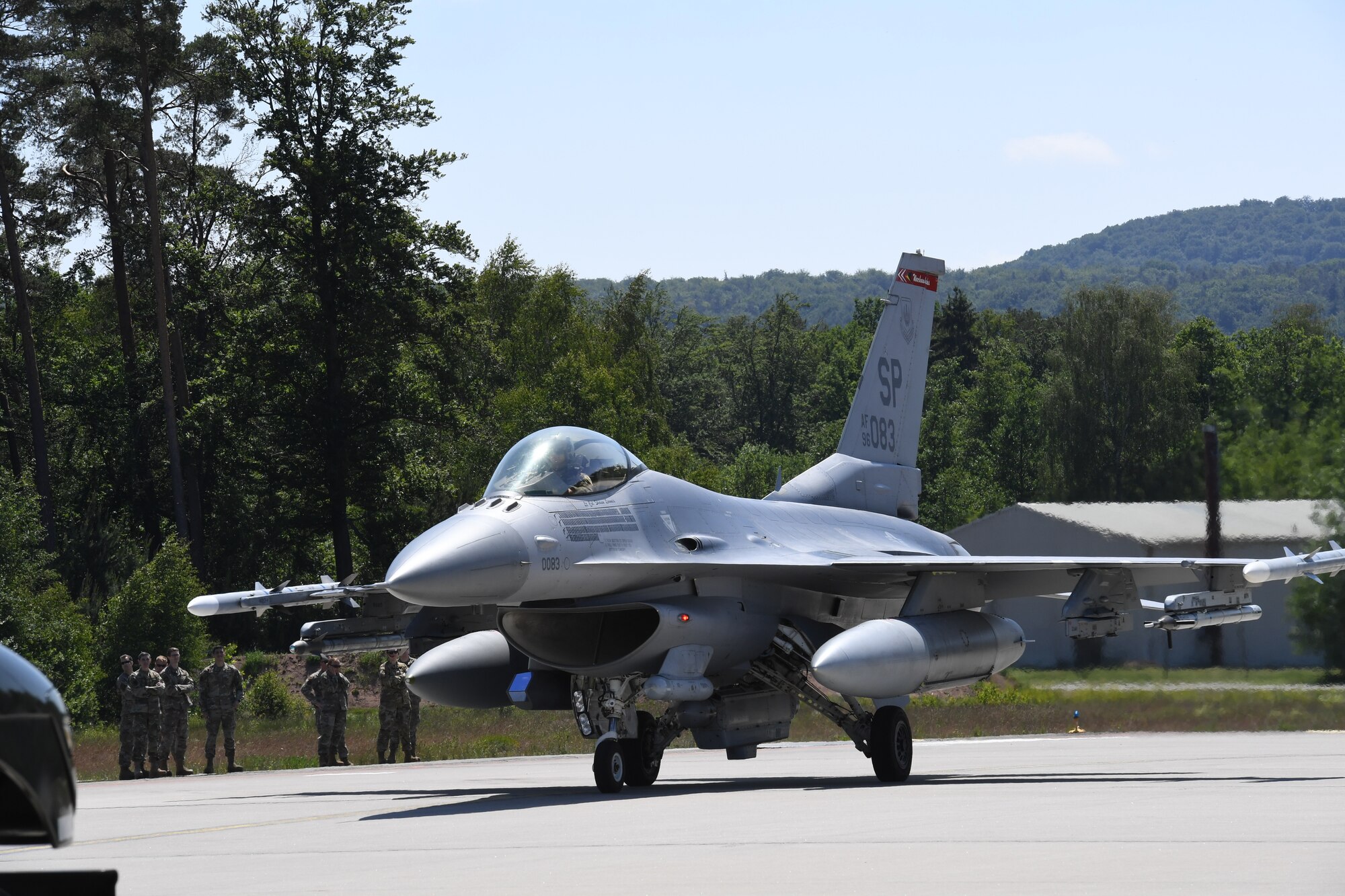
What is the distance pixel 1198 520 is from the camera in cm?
3344

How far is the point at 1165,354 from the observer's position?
177 ft

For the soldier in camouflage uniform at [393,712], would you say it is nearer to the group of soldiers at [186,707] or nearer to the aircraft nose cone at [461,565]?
the group of soldiers at [186,707]

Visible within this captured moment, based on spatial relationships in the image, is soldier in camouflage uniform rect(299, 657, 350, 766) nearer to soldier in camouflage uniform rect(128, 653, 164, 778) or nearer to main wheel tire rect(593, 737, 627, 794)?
soldier in camouflage uniform rect(128, 653, 164, 778)

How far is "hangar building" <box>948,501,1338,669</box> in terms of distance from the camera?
2875cm

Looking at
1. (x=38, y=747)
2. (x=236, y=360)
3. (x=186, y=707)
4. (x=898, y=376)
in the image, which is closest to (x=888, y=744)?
(x=898, y=376)

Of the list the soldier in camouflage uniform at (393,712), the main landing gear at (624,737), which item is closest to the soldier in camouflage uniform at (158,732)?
the soldier in camouflage uniform at (393,712)

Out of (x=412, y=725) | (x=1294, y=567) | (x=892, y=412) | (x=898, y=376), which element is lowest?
(x=412, y=725)

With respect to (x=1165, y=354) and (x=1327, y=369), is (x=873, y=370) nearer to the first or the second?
(x=1165, y=354)

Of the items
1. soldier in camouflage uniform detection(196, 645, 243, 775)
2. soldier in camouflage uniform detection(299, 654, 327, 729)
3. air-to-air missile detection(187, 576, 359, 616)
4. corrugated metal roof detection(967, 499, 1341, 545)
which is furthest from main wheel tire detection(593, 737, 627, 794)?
corrugated metal roof detection(967, 499, 1341, 545)

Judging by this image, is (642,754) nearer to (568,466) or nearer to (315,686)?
(568,466)

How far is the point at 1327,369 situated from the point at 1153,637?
37.6 metres

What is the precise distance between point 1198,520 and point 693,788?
21411mm

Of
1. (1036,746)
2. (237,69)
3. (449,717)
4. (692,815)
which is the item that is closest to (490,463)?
(237,69)

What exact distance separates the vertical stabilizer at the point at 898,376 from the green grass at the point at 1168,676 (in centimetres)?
645
